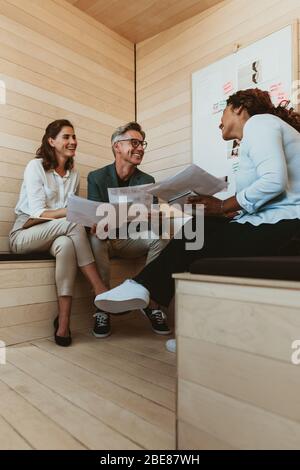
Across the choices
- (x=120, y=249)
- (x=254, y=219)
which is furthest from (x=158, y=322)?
(x=254, y=219)

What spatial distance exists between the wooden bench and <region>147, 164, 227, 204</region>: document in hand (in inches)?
19.7

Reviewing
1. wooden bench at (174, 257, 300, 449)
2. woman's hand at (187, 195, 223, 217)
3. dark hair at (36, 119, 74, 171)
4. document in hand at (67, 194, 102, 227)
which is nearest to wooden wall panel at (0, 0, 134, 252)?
dark hair at (36, 119, 74, 171)

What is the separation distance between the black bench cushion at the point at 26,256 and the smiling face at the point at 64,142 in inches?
23.6

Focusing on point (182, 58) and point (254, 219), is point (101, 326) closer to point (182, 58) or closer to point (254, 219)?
point (254, 219)

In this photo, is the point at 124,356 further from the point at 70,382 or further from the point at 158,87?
the point at 158,87

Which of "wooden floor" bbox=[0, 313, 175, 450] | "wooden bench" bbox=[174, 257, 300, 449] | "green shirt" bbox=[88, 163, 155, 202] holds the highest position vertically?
"green shirt" bbox=[88, 163, 155, 202]

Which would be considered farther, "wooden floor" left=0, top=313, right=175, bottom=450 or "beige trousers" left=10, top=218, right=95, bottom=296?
"beige trousers" left=10, top=218, right=95, bottom=296

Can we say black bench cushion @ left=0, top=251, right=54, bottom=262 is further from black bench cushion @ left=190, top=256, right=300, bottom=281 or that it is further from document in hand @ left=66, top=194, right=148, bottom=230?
black bench cushion @ left=190, top=256, right=300, bottom=281

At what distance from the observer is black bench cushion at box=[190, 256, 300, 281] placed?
61 cm

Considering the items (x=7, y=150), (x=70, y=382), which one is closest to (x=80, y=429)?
(x=70, y=382)

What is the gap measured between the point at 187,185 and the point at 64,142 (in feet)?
3.39

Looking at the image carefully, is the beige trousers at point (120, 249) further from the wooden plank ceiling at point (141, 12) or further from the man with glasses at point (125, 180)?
the wooden plank ceiling at point (141, 12)

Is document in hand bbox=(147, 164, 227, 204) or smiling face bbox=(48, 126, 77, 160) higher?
smiling face bbox=(48, 126, 77, 160)

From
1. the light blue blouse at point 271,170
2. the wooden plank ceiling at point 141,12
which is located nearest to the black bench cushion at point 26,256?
the light blue blouse at point 271,170
